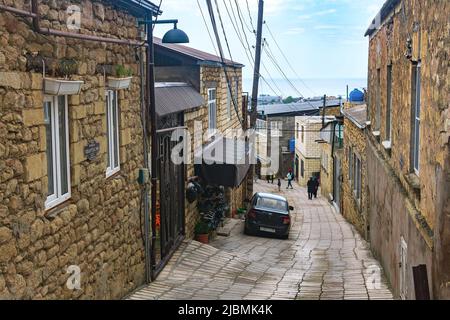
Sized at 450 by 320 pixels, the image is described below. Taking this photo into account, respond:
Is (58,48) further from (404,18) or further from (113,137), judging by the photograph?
(404,18)

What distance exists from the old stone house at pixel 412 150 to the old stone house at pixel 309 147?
77.8 feet

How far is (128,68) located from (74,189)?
2526 mm

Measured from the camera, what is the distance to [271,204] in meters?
17.3

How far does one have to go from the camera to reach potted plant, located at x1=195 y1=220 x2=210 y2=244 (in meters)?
13.8

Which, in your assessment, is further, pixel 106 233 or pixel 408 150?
pixel 408 150

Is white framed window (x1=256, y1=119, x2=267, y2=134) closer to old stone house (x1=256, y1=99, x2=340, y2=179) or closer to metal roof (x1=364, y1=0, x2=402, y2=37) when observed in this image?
old stone house (x1=256, y1=99, x2=340, y2=179)

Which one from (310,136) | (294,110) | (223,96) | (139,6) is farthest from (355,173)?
(294,110)

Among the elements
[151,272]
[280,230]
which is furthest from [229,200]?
[151,272]

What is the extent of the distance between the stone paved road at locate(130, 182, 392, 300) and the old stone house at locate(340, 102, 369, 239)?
2.48 ft

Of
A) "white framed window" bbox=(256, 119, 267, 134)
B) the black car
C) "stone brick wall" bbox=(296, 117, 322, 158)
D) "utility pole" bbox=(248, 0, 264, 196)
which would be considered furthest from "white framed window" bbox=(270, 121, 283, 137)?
the black car

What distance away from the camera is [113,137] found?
809cm

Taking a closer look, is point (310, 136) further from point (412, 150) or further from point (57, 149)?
point (57, 149)

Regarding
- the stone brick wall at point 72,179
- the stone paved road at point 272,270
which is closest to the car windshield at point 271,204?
the stone paved road at point 272,270
